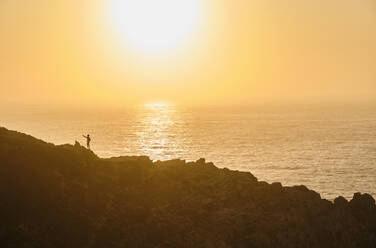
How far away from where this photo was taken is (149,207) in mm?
42375

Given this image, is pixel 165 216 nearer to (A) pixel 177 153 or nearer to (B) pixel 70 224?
(B) pixel 70 224

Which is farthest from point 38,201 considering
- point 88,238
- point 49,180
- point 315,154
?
point 315,154

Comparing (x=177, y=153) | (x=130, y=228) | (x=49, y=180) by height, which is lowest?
(x=177, y=153)

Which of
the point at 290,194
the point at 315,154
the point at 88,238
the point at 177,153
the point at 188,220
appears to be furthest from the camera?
the point at 177,153

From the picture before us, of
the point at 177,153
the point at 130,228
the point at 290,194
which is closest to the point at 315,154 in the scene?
the point at 177,153

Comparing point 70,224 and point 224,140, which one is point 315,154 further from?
point 70,224

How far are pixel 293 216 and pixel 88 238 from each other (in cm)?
1739

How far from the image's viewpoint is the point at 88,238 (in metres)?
38.0

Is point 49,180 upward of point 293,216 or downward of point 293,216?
upward

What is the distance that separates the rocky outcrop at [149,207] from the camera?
126 feet

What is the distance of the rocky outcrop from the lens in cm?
3853

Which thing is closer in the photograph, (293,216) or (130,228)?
(130,228)

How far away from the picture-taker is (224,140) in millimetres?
190875

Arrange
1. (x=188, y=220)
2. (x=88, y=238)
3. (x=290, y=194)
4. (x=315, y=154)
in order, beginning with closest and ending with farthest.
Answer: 1. (x=88, y=238)
2. (x=188, y=220)
3. (x=290, y=194)
4. (x=315, y=154)
